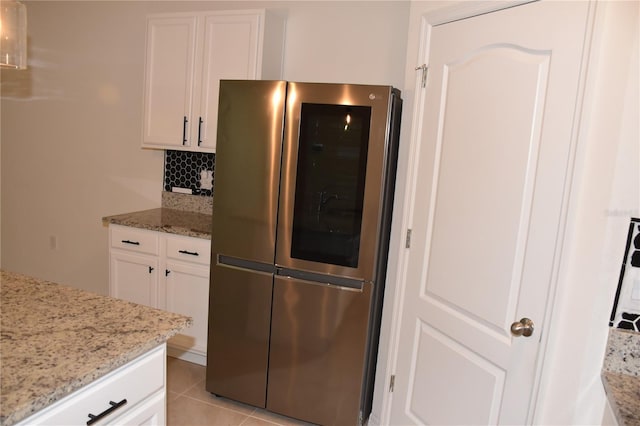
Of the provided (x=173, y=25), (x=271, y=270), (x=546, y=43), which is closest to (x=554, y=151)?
(x=546, y=43)

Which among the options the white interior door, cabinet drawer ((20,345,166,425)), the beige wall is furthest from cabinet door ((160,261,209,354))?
cabinet drawer ((20,345,166,425))

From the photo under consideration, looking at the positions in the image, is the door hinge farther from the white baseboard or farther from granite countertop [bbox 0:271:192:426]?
the white baseboard

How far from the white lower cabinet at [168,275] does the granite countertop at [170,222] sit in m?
0.04

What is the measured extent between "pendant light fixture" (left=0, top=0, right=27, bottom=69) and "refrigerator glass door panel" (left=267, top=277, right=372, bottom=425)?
1.49 m

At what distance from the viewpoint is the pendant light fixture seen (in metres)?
1.49

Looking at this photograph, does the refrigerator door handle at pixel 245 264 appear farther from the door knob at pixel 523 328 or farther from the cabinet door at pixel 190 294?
the door knob at pixel 523 328

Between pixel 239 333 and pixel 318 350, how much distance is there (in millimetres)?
477

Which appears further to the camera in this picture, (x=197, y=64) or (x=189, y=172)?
(x=189, y=172)

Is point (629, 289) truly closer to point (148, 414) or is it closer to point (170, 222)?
point (148, 414)

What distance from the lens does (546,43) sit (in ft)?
4.82

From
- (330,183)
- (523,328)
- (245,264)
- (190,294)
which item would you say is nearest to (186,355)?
(190,294)

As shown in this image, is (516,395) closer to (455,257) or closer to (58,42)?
(455,257)

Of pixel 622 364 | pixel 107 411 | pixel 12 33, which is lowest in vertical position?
pixel 107 411

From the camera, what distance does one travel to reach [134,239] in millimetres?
2898
